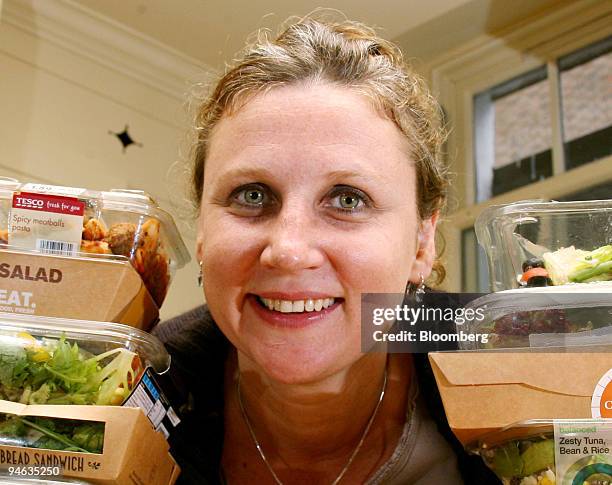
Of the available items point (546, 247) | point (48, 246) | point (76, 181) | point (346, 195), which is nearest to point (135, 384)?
point (48, 246)

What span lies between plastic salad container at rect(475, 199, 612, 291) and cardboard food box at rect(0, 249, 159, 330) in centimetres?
41

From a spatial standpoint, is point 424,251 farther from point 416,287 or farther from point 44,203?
point 44,203

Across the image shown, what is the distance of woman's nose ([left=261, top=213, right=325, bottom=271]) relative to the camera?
2.75 feet

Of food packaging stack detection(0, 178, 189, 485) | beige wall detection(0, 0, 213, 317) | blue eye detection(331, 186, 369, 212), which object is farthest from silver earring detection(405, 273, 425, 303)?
beige wall detection(0, 0, 213, 317)

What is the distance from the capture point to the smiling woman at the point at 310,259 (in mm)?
874

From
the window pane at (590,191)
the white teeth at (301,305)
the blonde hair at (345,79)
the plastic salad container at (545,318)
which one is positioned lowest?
the plastic salad container at (545,318)

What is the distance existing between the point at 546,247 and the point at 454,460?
0.86 ft

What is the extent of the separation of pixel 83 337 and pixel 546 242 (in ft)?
1.58

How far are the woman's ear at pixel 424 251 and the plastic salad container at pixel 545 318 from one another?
25 centimetres

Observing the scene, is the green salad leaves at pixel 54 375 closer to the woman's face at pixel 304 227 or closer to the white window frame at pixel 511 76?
the woman's face at pixel 304 227

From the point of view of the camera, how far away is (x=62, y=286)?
3.01 feet

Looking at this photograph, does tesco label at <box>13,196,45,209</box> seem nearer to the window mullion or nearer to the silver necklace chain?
the silver necklace chain

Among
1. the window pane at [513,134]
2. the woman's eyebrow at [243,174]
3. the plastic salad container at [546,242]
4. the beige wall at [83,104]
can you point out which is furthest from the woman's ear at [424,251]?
the window pane at [513,134]

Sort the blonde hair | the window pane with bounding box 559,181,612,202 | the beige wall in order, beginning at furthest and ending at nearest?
the beige wall < the window pane with bounding box 559,181,612,202 < the blonde hair
